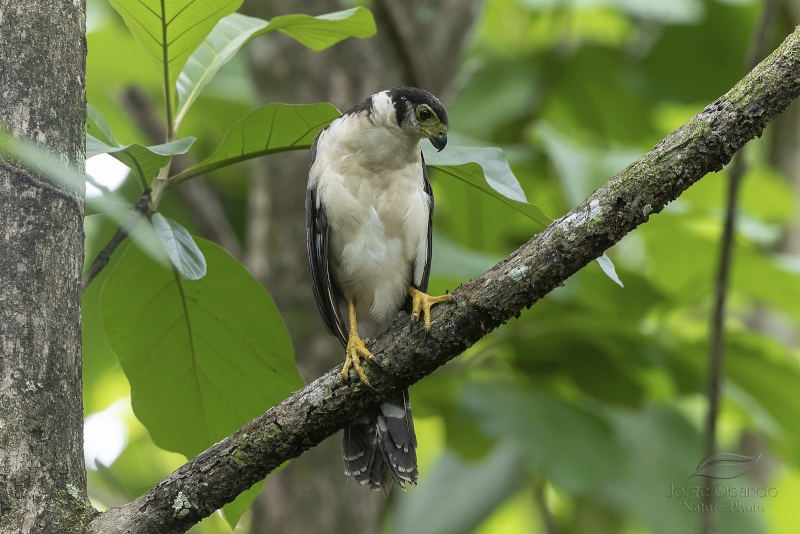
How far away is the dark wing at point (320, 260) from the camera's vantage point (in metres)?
3.11

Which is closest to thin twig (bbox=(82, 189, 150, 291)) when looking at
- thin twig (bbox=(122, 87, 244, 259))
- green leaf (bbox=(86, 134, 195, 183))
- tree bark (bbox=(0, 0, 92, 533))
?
green leaf (bbox=(86, 134, 195, 183))

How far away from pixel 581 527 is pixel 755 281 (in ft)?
6.87

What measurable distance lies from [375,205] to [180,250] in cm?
116

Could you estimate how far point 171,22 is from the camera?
2.29m

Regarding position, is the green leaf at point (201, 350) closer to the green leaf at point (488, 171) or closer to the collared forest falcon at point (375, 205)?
the collared forest falcon at point (375, 205)

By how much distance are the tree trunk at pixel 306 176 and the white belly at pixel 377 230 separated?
98cm

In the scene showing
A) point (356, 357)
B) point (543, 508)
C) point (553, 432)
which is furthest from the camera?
point (543, 508)

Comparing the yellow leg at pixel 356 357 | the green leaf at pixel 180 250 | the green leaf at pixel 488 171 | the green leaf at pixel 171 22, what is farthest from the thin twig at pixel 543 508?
the green leaf at pixel 171 22

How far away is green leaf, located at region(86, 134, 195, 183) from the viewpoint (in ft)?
6.76

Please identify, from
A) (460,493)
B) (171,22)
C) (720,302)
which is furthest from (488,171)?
(460,493)

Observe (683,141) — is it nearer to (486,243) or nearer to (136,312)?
(136,312)

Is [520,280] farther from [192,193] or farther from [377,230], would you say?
[192,193]

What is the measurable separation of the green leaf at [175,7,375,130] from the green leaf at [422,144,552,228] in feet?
1.62

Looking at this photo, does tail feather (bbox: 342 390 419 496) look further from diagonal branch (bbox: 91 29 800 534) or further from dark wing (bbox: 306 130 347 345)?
diagonal branch (bbox: 91 29 800 534)
